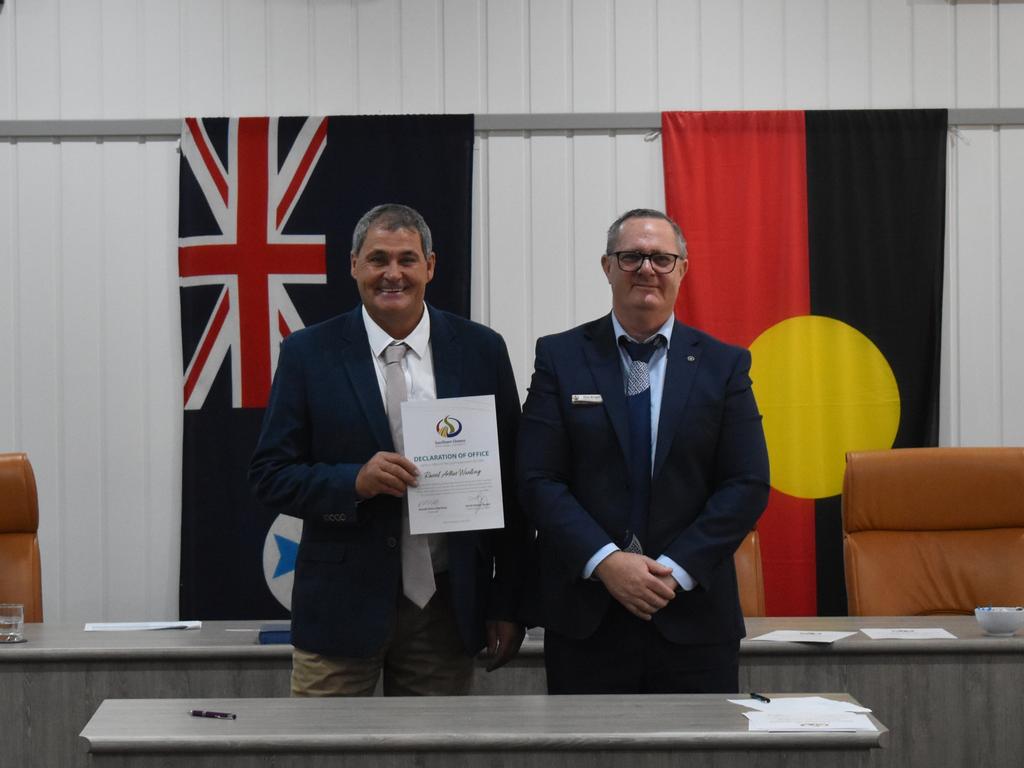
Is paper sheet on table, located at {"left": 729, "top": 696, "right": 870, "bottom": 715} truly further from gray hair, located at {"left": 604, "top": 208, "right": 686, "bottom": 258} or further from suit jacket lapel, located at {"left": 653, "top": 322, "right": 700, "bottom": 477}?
gray hair, located at {"left": 604, "top": 208, "right": 686, "bottom": 258}

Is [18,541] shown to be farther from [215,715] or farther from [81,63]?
[81,63]

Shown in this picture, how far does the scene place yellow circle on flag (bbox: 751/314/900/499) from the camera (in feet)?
14.6

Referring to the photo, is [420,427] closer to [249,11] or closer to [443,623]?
[443,623]

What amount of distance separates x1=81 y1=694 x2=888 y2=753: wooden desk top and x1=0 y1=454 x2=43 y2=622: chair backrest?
1.59 meters

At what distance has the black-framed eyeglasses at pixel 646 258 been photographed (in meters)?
2.37

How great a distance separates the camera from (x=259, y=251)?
4.49 m

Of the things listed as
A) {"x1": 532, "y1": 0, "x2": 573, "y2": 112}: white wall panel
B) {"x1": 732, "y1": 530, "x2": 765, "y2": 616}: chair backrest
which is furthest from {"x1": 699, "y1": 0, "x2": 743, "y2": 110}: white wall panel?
{"x1": 732, "y1": 530, "x2": 765, "y2": 616}: chair backrest

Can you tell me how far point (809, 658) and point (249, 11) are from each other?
3391 mm

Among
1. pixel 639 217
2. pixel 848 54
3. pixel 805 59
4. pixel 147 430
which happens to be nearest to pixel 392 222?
pixel 639 217

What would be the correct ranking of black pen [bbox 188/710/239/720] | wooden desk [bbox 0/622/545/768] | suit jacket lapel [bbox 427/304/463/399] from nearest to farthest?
1. black pen [bbox 188/710/239/720]
2. suit jacket lapel [bbox 427/304/463/399]
3. wooden desk [bbox 0/622/545/768]

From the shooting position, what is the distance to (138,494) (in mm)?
4547

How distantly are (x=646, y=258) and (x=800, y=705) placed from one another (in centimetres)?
97

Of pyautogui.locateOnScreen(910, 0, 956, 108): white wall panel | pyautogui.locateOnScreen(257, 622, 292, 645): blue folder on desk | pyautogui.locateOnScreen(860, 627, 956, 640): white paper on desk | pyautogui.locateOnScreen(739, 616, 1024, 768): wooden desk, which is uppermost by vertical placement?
pyautogui.locateOnScreen(910, 0, 956, 108): white wall panel

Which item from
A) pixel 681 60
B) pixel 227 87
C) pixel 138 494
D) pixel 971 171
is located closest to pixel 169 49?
pixel 227 87
